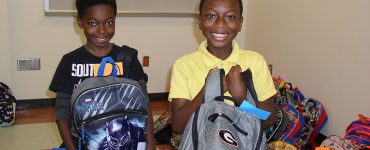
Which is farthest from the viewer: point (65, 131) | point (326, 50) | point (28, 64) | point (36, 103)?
point (36, 103)

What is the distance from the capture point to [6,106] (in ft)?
10.3

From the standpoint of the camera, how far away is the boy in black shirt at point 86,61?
154 centimetres

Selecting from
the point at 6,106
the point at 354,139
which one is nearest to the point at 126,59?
the point at 354,139

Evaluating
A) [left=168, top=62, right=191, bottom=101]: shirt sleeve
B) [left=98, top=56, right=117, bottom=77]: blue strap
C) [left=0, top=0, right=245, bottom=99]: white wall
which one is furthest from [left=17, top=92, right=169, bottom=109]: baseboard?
[left=168, top=62, right=191, bottom=101]: shirt sleeve

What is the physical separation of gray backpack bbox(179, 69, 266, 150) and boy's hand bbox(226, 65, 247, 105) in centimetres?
2

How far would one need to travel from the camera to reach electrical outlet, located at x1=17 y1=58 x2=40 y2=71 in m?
3.42

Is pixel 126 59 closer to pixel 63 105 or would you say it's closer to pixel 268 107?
pixel 63 105

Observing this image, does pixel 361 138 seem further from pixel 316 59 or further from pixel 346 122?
pixel 316 59

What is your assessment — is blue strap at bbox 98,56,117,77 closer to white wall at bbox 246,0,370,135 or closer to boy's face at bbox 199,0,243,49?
boy's face at bbox 199,0,243,49

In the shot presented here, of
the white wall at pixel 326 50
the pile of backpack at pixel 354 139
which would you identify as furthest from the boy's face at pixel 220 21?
the white wall at pixel 326 50

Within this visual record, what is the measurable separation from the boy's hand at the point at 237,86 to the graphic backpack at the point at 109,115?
33 centimetres

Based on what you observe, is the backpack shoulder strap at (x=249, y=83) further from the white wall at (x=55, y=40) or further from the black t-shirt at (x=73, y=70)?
the white wall at (x=55, y=40)

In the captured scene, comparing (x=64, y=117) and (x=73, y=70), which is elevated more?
(x=73, y=70)

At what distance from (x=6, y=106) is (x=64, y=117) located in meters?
1.84
